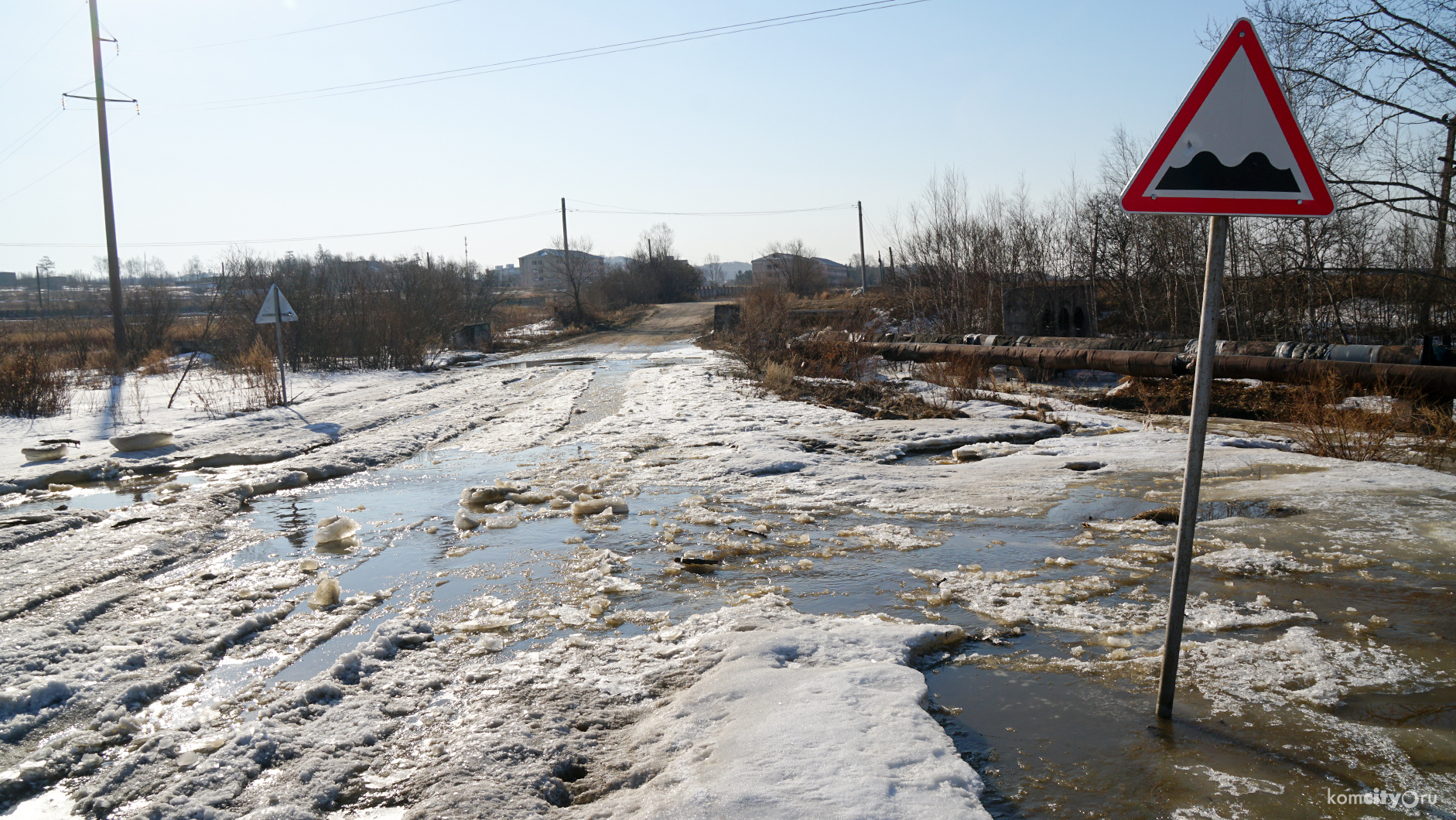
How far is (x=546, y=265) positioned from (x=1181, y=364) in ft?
367

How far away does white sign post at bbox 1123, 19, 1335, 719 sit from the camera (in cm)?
262

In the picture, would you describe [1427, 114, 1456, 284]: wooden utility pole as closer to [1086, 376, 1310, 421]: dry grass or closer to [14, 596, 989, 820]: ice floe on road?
[1086, 376, 1310, 421]: dry grass

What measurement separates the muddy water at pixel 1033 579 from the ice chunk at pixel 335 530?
0.42 feet

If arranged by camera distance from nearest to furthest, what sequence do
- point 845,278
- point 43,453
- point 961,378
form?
Result: point 43,453, point 961,378, point 845,278

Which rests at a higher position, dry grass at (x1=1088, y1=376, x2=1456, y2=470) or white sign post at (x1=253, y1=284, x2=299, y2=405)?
white sign post at (x1=253, y1=284, x2=299, y2=405)

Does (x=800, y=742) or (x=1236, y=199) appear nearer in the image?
(x=1236, y=199)

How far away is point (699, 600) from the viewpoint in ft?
15.0

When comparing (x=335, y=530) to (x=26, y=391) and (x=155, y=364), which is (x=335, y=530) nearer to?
(x=26, y=391)

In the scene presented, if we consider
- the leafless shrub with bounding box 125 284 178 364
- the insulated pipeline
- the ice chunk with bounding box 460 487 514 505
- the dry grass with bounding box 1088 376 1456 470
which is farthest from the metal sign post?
the leafless shrub with bounding box 125 284 178 364

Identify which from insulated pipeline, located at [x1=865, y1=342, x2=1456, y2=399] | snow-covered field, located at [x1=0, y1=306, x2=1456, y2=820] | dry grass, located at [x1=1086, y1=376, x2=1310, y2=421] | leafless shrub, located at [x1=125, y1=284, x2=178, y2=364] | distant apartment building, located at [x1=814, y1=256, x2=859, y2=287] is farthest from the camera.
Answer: distant apartment building, located at [x1=814, y1=256, x2=859, y2=287]

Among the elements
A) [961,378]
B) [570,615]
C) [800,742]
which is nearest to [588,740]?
[800,742]

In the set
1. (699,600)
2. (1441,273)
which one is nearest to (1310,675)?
(699,600)

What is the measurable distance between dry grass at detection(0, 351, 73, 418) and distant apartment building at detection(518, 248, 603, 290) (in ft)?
102

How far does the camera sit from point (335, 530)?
20.0 feet
